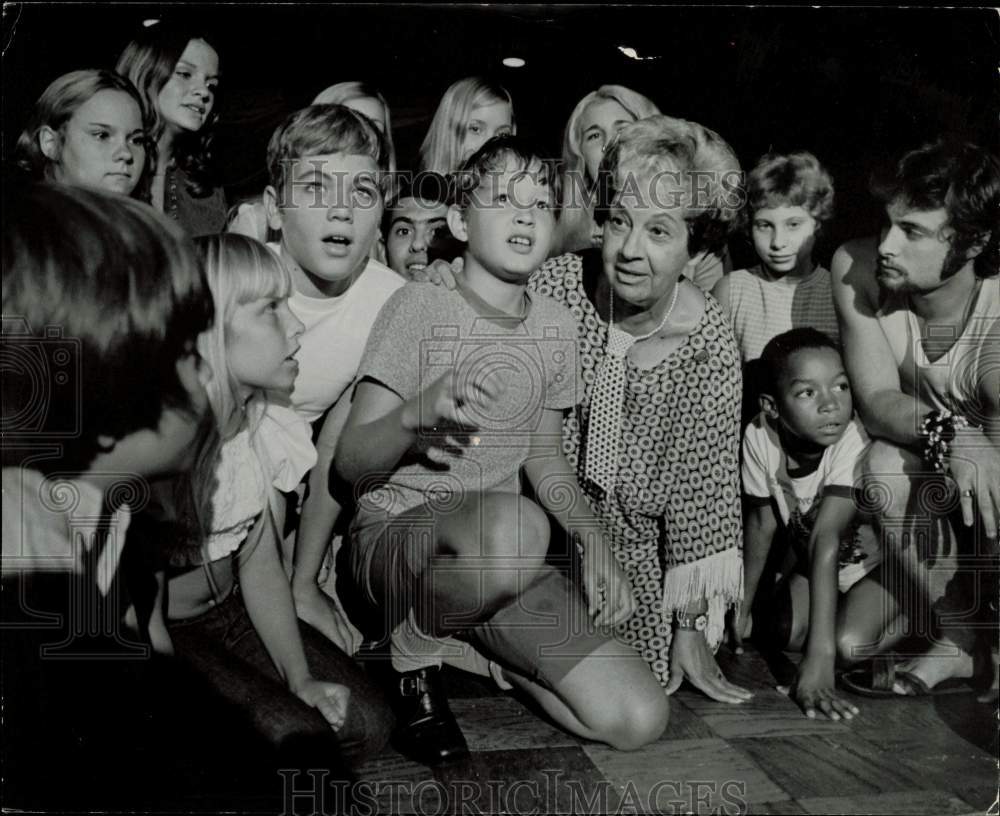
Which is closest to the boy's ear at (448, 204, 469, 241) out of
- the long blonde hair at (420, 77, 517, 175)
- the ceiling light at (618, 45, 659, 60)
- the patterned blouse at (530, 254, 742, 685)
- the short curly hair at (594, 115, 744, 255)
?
the long blonde hair at (420, 77, 517, 175)

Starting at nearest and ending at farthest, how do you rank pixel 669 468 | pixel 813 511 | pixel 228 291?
pixel 228 291
pixel 669 468
pixel 813 511

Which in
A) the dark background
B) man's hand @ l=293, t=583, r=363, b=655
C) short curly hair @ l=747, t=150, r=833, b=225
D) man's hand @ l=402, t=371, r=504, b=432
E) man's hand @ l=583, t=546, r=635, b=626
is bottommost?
man's hand @ l=293, t=583, r=363, b=655

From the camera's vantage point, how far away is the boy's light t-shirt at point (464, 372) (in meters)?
2.60

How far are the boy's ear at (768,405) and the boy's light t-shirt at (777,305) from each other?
12cm

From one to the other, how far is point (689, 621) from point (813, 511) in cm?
49

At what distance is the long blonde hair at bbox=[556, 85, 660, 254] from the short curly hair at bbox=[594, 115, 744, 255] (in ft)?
0.09

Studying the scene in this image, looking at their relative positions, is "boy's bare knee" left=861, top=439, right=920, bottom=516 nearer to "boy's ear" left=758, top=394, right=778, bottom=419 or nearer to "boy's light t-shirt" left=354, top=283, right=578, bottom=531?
"boy's ear" left=758, top=394, right=778, bottom=419

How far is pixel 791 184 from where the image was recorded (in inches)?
108

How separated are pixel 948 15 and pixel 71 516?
274cm

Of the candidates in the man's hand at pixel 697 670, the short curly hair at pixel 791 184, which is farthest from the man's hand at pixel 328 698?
the short curly hair at pixel 791 184

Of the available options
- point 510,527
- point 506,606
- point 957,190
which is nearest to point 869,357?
point 957,190

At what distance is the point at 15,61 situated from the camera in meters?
2.58

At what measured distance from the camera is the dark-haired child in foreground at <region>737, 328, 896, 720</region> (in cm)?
280

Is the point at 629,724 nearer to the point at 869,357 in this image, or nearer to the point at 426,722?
the point at 426,722
